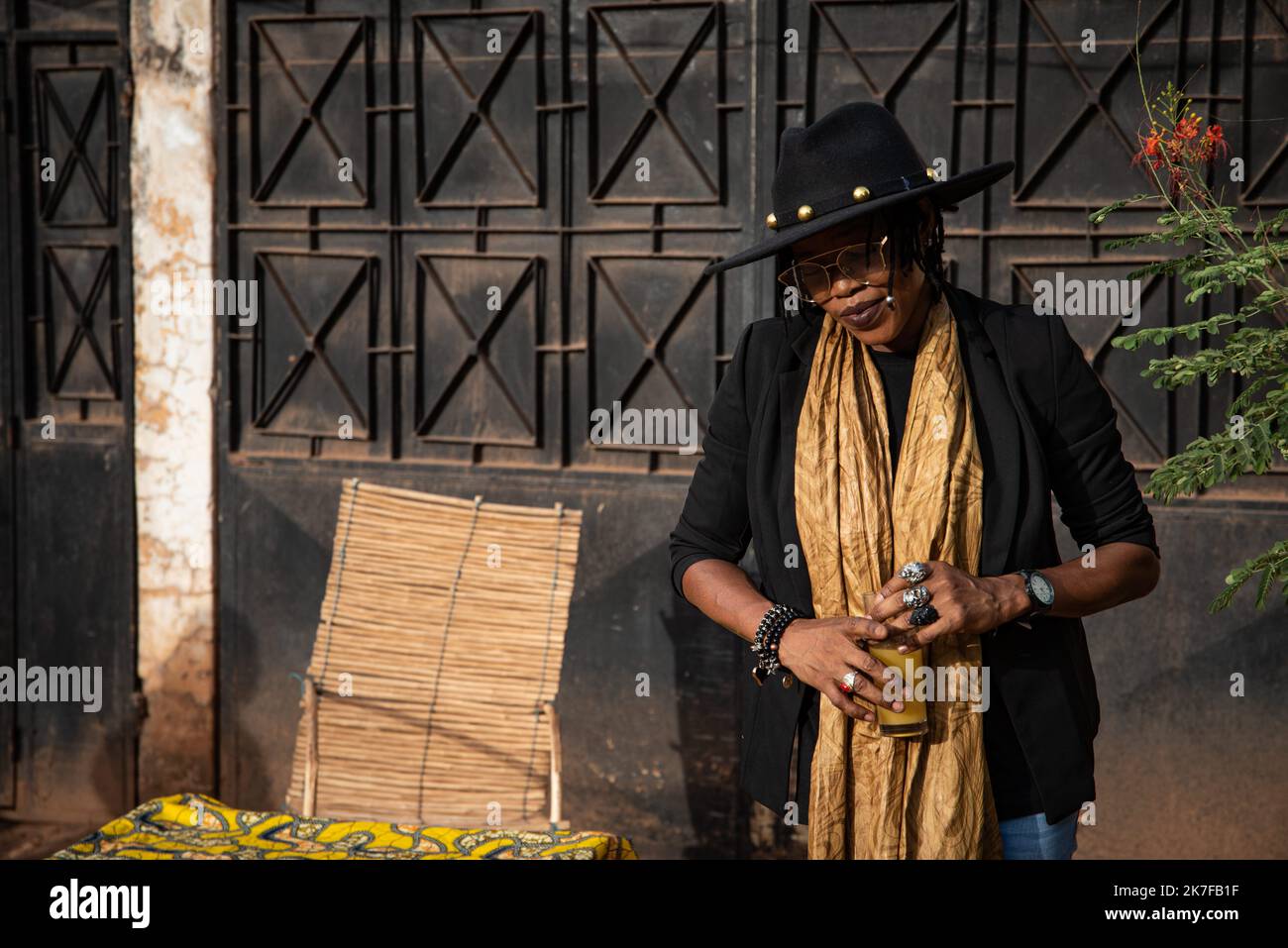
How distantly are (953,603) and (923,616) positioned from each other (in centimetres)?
5

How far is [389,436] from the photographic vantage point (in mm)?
4988

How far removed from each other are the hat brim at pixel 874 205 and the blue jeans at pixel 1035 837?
1057 mm

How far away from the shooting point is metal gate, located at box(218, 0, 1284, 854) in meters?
4.34

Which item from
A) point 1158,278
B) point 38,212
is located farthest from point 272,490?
point 1158,278

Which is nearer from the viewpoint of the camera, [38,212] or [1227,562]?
[1227,562]

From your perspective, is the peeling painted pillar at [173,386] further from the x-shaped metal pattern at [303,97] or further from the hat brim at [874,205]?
the hat brim at [874,205]

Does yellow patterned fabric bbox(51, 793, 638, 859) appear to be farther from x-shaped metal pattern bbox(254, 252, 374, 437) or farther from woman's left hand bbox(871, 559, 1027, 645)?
x-shaped metal pattern bbox(254, 252, 374, 437)

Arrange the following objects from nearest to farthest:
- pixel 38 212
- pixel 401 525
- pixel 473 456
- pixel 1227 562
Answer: pixel 1227 562 < pixel 401 525 < pixel 473 456 < pixel 38 212

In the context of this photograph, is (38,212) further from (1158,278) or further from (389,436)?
(1158,278)

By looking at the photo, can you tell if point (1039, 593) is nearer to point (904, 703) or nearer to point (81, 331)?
point (904, 703)

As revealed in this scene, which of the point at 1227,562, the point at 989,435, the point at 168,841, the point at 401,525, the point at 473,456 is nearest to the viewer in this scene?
the point at 989,435

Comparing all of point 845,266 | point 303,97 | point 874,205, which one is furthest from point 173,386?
point 874,205

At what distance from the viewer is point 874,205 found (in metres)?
1.94

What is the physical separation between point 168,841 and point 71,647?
213 centimetres
